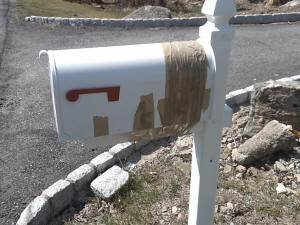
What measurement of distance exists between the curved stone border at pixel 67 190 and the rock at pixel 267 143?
47.9 inches

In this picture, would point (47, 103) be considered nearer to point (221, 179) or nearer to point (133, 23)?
point (221, 179)

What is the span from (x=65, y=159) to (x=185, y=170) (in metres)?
1.43

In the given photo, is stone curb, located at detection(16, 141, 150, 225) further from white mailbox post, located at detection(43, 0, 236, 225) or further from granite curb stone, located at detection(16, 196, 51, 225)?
white mailbox post, located at detection(43, 0, 236, 225)

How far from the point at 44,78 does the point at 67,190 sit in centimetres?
341

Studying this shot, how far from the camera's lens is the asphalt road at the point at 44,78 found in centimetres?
358

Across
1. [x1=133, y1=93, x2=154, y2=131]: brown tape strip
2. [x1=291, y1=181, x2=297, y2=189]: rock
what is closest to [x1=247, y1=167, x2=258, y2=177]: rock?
[x1=291, y1=181, x2=297, y2=189]: rock

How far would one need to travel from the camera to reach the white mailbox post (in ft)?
4.40

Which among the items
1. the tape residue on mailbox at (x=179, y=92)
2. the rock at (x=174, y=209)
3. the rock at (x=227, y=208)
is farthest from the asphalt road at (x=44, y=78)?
the tape residue on mailbox at (x=179, y=92)

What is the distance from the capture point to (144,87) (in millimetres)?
1412

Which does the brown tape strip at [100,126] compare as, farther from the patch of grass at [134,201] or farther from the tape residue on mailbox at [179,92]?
the patch of grass at [134,201]

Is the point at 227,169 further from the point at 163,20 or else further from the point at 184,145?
the point at 163,20

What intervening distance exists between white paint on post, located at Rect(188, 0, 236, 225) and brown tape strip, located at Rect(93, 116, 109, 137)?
18.8 inches

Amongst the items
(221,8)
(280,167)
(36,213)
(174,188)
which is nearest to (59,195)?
(36,213)

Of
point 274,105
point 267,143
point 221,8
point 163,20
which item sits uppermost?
point 221,8
